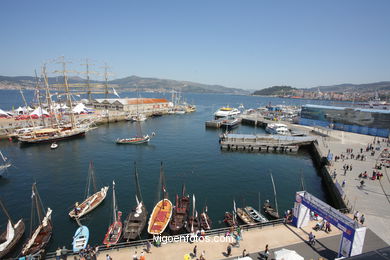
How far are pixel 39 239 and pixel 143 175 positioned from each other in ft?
68.4

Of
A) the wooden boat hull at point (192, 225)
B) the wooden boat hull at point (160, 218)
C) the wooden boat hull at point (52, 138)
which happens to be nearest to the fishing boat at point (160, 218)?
the wooden boat hull at point (160, 218)

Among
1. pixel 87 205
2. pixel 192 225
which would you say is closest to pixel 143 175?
pixel 87 205

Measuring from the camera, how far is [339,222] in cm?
1820

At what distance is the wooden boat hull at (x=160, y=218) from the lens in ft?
80.9

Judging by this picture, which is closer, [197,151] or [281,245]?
[281,245]

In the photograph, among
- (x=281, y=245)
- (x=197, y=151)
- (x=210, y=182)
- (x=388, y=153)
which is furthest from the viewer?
(x=197, y=151)

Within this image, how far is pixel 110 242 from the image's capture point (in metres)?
22.7

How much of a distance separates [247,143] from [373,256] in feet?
189

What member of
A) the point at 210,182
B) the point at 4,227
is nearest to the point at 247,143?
the point at 210,182

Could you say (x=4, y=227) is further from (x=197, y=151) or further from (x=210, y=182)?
(x=197, y=151)

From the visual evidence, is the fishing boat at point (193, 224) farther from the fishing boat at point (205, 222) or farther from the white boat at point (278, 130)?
the white boat at point (278, 130)

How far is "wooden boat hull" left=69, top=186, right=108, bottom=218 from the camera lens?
1138 inches

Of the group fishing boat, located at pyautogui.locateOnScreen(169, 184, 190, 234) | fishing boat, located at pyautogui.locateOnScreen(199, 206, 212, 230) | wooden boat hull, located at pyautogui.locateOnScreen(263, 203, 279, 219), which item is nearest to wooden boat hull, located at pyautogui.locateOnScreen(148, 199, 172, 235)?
fishing boat, located at pyautogui.locateOnScreen(169, 184, 190, 234)

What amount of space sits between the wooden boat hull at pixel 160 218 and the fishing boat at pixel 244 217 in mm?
9090
